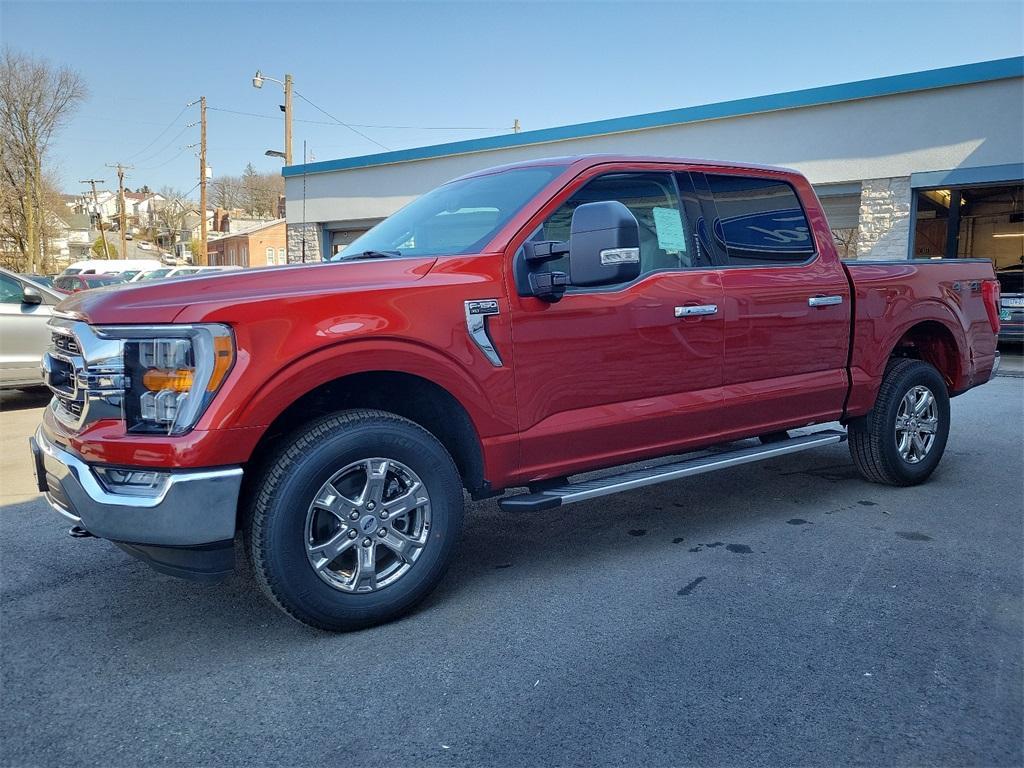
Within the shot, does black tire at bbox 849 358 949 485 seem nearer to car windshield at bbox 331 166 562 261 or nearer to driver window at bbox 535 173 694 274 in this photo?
driver window at bbox 535 173 694 274

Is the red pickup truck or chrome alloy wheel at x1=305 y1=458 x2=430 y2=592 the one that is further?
chrome alloy wheel at x1=305 y1=458 x2=430 y2=592

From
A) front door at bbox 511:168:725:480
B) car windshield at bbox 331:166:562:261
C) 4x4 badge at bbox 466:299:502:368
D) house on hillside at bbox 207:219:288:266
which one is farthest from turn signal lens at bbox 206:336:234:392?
house on hillside at bbox 207:219:288:266

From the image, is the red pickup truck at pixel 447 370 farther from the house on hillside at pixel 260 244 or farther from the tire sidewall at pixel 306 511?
the house on hillside at pixel 260 244

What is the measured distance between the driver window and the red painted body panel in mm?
68

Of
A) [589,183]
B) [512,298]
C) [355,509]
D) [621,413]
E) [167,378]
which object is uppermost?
[589,183]

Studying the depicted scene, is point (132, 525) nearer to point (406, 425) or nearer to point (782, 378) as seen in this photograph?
point (406, 425)

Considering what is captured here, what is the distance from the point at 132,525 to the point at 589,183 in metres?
2.55

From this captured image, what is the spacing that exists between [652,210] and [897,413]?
90.4 inches

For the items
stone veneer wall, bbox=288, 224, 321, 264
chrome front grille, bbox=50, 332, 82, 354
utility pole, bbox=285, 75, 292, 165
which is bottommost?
chrome front grille, bbox=50, 332, 82, 354

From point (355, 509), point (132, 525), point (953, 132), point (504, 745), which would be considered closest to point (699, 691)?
point (504, 745)

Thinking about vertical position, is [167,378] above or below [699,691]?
above

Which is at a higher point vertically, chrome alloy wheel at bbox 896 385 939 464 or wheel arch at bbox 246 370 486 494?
wheel arch at bbox 246 370 486 494

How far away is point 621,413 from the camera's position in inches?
155

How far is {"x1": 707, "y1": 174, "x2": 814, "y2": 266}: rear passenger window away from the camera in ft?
14.9
